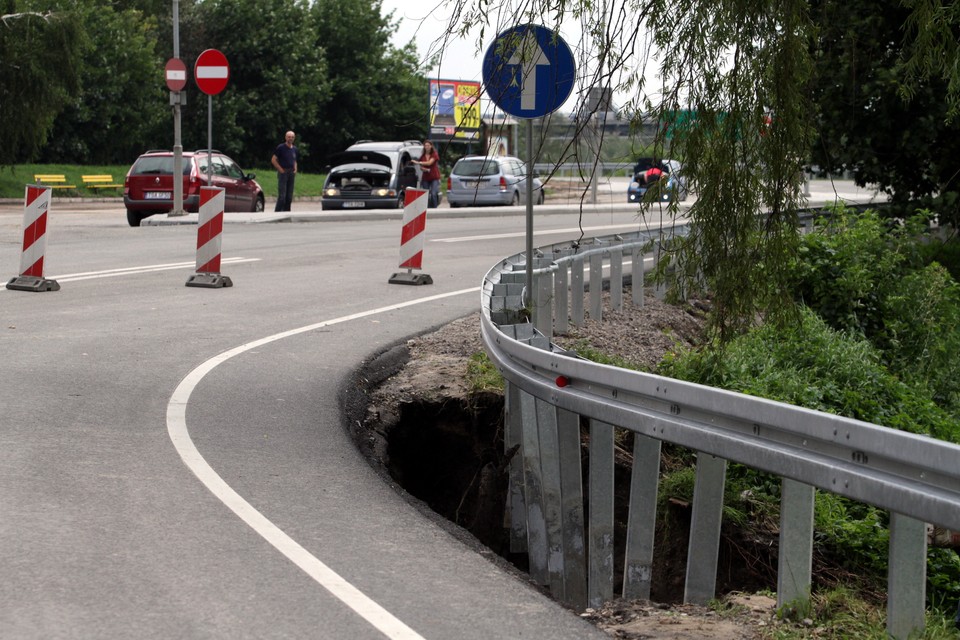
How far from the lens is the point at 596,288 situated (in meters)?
12.8

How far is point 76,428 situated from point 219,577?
9.89 feet

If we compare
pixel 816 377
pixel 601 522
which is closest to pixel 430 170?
pixel 816 377

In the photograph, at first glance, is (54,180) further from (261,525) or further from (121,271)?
(261,525)

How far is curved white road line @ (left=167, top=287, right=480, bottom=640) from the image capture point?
4.71 metres

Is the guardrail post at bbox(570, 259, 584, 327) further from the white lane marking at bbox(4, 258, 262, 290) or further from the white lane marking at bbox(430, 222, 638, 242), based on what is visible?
the white lane marking at bbox(430, 222, 638, 242)

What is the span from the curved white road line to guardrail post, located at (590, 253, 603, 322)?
160 inches

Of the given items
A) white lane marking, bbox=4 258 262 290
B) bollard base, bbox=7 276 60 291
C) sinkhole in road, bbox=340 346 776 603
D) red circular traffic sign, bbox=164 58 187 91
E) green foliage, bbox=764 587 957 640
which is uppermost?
red circular traffic sign, bbox=164 58 187 91

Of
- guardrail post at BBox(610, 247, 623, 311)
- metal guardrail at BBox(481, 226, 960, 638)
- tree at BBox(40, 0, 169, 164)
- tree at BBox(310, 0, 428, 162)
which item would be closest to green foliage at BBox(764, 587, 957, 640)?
metal guardrail at BBox(481, 226, 960, 638)

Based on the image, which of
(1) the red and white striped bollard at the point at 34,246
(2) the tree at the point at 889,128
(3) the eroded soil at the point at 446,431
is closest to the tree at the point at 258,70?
(2) the tree at the point at 889,128

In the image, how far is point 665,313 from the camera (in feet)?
47.2

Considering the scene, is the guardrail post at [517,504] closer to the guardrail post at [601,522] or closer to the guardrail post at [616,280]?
the guardrail post at [601,522]

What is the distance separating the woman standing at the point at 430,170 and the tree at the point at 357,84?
3168 cm

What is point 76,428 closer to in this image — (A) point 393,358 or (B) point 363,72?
(A) point 393,358

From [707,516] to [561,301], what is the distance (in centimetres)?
683
